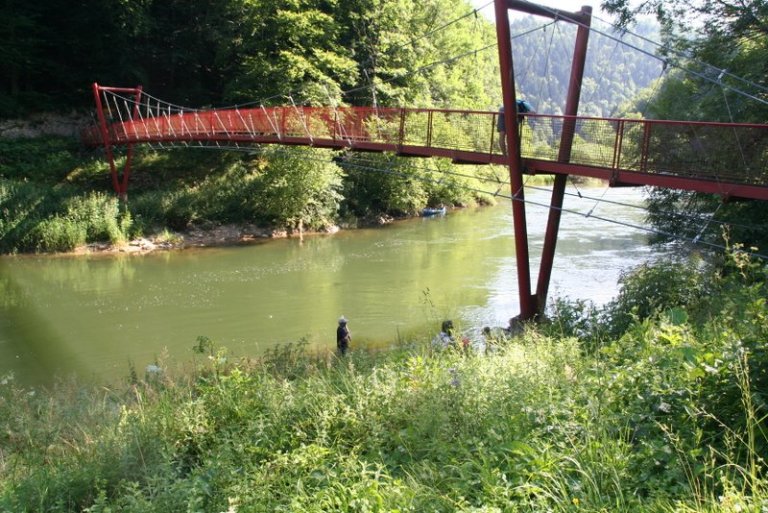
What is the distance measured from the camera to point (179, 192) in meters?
19.4

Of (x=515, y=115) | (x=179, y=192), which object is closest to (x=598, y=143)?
(x=515, y=115)

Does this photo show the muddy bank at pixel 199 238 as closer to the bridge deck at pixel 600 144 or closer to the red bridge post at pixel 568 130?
the bridge deck at pixel 600 144

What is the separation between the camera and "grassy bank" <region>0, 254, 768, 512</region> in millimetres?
2117

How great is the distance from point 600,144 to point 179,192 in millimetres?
15096

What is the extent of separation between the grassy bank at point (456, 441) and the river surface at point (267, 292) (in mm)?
2619

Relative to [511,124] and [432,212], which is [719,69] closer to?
[511,124]

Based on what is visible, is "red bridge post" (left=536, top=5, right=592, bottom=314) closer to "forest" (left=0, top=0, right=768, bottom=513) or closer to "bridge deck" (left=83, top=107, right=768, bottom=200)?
"bridge deck" (left=83, top=107, right=768, bottom=200)

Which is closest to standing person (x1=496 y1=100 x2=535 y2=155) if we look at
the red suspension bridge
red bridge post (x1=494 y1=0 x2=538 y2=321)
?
the red suspension bridge

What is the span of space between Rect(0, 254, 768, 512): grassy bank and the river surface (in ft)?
8.59

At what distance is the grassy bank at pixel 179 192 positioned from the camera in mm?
17047

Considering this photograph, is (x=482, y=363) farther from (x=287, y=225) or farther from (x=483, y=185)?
(x=483, y=185)

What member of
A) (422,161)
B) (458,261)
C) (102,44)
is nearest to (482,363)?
(458,261)

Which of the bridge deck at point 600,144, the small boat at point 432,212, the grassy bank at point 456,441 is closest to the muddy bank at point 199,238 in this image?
the small boat at point 432,212

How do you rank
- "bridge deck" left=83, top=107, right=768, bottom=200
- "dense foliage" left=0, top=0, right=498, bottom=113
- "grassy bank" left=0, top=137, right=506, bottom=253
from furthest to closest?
1. "dense foliage" left=0, top=0, right=498, bottom=113
2. "grassy bank" left=0, top=137, right=506, bottom=253
3. "bridge deck" left=83, top=107, right=768, bottom=200
